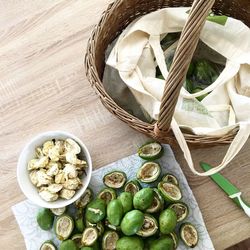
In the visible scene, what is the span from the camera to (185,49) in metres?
0.63

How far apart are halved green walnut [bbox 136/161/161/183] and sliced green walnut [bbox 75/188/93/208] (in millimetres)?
94

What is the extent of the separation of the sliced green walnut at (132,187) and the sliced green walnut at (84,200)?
7 centimetres

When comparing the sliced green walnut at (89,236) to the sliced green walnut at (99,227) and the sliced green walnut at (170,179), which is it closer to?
the sliced green walnut at (99,227)

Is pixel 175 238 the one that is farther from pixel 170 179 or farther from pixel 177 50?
pixel 177 50

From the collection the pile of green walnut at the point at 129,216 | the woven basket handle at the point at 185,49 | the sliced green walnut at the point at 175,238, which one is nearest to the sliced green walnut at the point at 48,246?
the pile of green walnut at the point at 129,216

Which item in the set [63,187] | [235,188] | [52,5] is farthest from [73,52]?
[235,188]

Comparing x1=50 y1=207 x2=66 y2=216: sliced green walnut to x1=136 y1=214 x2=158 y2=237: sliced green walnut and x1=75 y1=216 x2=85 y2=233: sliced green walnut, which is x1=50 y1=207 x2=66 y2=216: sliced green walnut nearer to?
x1=75 y1=216 x2=85 y2=233: sliced green walnut

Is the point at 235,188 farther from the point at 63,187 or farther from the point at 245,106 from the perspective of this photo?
the point at 63,187

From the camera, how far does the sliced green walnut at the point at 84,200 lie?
88cm

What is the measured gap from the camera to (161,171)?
0.90 meters

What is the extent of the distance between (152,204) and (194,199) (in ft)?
0.26

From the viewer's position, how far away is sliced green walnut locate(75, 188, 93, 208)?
2.89 ft

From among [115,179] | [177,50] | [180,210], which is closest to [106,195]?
[115,179]

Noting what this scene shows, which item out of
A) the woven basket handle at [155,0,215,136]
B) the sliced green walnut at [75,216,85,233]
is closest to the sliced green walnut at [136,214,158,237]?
the sliced green walnut at [75,216,85,233]
